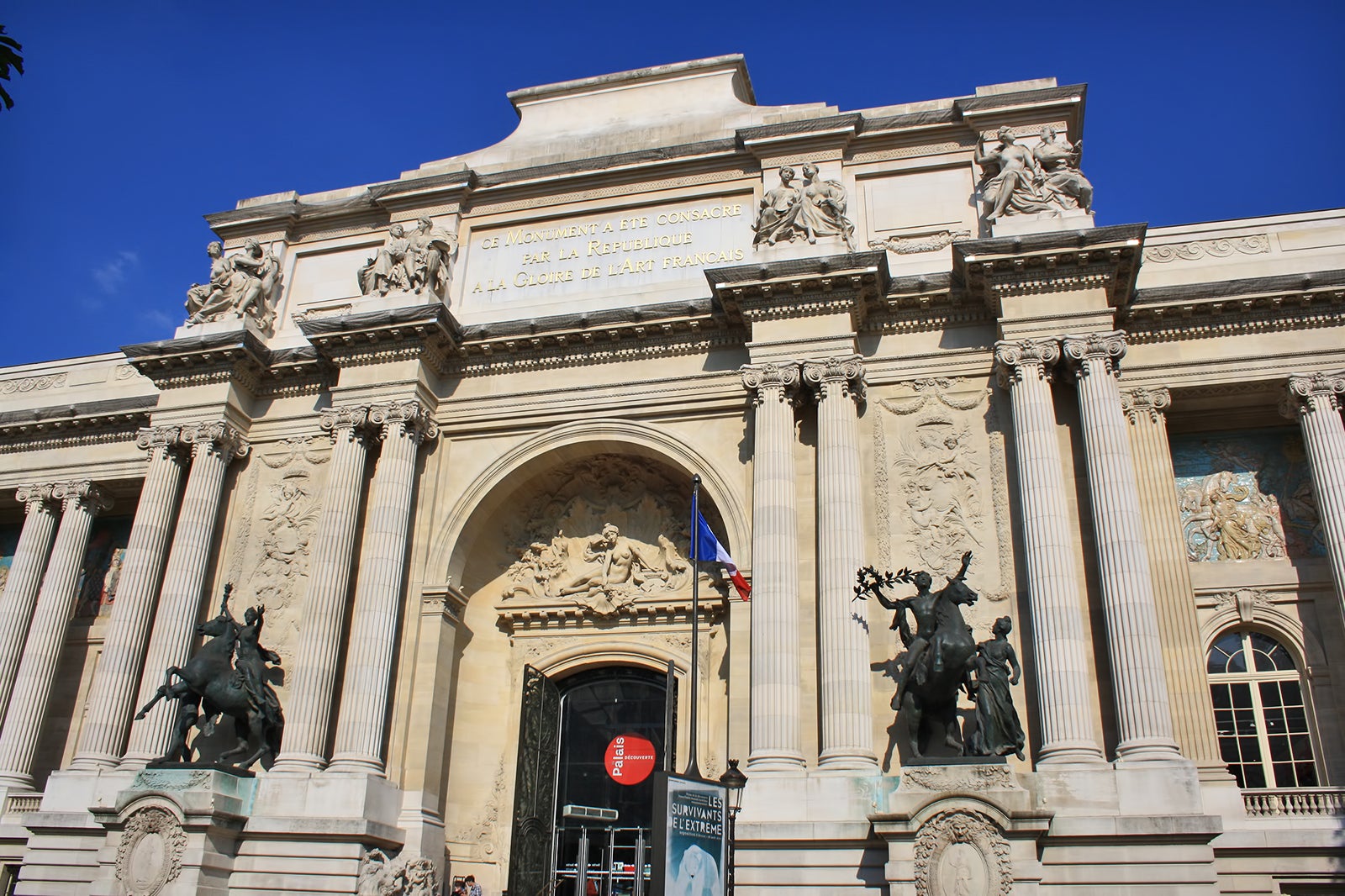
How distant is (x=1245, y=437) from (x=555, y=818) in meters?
14.4

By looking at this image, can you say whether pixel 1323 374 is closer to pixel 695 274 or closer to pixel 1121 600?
pixel 1121 600

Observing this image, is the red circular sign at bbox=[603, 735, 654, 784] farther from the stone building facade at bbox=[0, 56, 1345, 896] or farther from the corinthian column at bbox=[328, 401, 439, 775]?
the corinthian column at bbox=[328, 401, 439, 775]

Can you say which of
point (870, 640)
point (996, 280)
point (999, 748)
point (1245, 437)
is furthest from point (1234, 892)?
point (996, 280)

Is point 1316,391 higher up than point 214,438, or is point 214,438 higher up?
point 214,438

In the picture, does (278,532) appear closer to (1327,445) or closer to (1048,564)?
(1048,564)

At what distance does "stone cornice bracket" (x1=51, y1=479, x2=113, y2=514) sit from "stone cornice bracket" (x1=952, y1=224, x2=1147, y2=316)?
19351mm

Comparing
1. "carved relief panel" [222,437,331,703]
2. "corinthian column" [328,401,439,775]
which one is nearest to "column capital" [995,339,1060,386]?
"corinthian column" [328,401,439,775]

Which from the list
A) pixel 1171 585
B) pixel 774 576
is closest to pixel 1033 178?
pixel 1171 585

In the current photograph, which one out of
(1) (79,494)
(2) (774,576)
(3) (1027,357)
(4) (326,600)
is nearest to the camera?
(2) (774,576)

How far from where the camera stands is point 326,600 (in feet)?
65.2

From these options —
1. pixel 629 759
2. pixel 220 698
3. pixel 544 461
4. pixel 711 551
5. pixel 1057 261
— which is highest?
pixel 1057 261

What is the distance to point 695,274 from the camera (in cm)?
2195

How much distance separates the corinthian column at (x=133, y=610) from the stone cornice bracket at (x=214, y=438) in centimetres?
26

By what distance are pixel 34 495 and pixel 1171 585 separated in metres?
23.7
